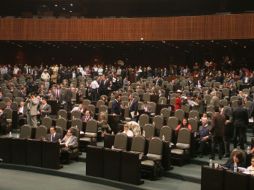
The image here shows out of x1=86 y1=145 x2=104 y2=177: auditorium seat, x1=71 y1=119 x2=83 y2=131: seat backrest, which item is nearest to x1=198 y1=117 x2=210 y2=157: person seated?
x1=86 y1=145 x2=104 y2=177: auditorium seat

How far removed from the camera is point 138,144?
447 inches

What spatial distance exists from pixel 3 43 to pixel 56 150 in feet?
61.9


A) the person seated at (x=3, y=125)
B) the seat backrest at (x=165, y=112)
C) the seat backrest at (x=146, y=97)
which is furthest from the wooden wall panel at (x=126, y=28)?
the person seated at (x=3, y=125)

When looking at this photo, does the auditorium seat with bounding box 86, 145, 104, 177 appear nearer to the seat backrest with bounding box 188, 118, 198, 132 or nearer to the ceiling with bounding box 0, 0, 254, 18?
the seat backrest with bounding box 188, 118, 198, 132

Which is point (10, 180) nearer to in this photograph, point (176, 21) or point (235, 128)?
point (235, 128)

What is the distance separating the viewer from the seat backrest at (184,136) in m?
11.9

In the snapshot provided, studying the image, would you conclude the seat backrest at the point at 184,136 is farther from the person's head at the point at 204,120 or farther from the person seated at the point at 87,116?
the person seated at the point at 87,116

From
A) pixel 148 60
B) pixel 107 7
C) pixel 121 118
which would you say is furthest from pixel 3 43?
pixel 121 118

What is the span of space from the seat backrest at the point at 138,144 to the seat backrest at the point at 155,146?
0.56 ft

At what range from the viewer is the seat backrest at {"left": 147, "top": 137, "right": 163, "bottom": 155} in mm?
11055

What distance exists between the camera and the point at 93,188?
35.2 feet

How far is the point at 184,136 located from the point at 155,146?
1147 mm

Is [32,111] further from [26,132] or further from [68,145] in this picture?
[68,145]

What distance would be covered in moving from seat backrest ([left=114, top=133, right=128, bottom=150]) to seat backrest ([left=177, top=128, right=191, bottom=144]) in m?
1.41
